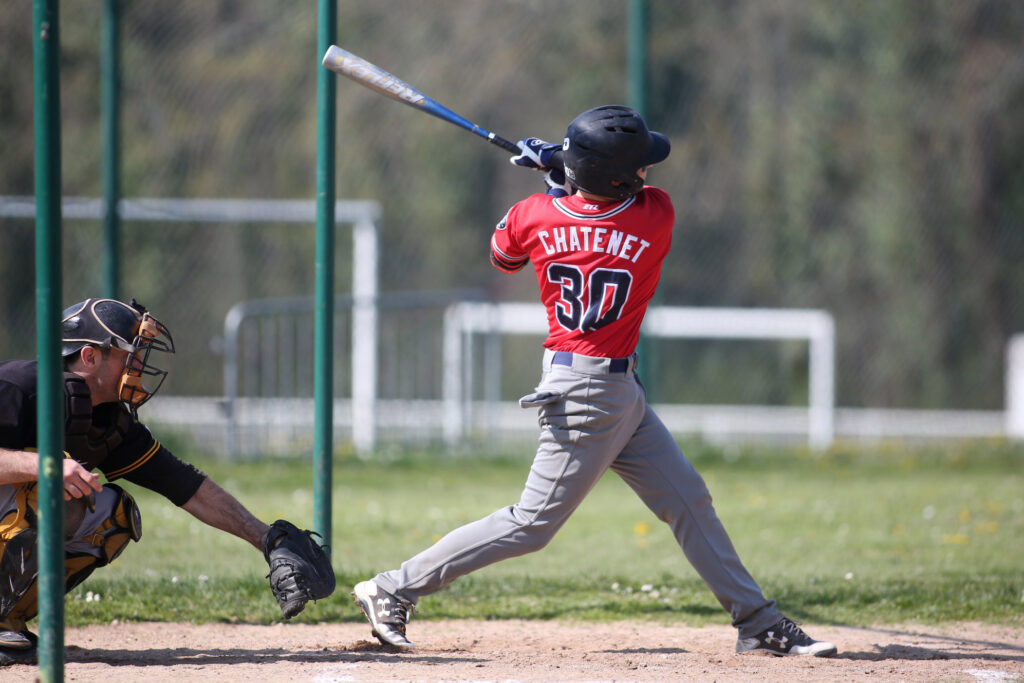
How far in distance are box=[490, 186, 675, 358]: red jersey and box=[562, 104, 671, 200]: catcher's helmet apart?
87 millimetres

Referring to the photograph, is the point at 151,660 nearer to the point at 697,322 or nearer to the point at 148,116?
the point at 697,322

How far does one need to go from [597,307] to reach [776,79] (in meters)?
10.3

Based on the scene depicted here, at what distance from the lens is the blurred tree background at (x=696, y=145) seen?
41.7ft

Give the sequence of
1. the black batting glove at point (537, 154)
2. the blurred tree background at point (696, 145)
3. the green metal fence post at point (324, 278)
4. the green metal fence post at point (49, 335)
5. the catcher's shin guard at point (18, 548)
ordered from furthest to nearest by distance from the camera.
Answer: the blurred tree background at point (696, 145) → the green metal fence post at point (324, 278) → the black batting glove at point (537, 154) → the catcher's shin guard at point (18, 548) → the green metal fence post at point (49, 335)

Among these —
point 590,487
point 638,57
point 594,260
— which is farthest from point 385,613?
point 638,57

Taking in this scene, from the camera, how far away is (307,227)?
15023 millimetres

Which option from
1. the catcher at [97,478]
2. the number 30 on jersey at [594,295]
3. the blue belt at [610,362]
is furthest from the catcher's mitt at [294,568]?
the number 30 on jersey at [594,295]

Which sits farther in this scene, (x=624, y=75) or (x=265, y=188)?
(x=265, y=188)

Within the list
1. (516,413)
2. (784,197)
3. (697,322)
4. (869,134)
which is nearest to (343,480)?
(516,413)

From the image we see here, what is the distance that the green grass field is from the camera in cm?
518

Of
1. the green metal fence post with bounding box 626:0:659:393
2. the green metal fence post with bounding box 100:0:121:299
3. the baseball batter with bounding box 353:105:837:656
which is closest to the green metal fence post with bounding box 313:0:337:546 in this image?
the baseball batter with bounding box 353:105:837:656

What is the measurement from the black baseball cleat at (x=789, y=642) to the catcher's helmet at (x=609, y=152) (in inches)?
67.8

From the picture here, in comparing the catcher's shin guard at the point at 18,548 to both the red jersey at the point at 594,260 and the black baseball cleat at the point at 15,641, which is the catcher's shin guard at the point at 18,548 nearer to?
the black baseball cleat at the point at 15,641

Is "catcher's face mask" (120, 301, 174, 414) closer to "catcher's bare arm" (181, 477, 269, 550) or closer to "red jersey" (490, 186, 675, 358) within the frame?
"catcher's bare arm" (181, 477, 269, 550)
